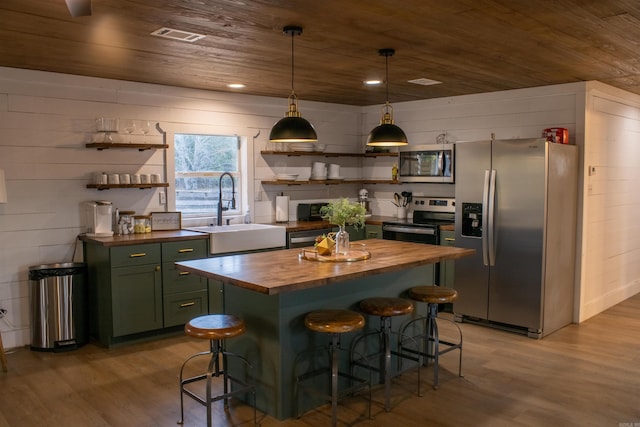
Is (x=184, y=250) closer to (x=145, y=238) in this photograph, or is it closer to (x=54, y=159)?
(x=145, y=238)

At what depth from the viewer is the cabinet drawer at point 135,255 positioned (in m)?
4.59

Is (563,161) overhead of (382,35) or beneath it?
beneath

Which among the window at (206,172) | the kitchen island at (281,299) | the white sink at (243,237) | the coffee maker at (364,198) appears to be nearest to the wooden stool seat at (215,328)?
the kitchen island at (281,299)

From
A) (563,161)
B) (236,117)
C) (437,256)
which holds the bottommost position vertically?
(437,256)

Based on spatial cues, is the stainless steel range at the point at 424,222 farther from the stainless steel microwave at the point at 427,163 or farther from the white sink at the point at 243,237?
the white sink at the point at 243,237

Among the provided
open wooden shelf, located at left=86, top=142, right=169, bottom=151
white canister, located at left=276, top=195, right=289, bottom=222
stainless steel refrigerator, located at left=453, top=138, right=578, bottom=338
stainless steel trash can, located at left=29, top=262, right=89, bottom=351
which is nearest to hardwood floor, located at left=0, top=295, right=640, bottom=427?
stainless steel trash can, located at left=29, top=262, right=89, bottom=351

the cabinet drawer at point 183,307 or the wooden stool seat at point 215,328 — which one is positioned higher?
the wooden stool seat at point 215,328

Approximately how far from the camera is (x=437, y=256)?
3844 millimetres

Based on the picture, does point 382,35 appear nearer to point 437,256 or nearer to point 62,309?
point 437,256

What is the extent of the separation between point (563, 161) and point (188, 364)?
375 cm

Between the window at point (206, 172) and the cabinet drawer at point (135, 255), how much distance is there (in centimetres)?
100

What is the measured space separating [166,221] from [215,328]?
2.62 meters

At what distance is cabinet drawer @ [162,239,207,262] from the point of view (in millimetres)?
4887

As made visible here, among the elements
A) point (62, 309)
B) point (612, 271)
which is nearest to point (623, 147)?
point (612, 271)
